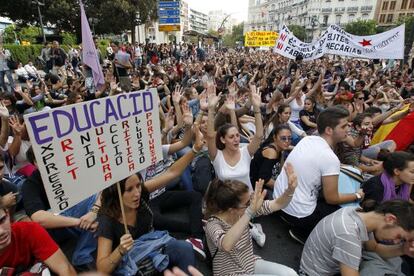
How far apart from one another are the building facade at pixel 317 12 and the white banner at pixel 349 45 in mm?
49271

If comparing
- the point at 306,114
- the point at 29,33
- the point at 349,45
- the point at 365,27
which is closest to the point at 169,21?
the point at 349,45

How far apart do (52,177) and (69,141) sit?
230 mm

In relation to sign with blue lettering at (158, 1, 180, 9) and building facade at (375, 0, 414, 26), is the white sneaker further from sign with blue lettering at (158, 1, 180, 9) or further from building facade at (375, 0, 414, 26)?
building facade at (375, 0, 414, 26)

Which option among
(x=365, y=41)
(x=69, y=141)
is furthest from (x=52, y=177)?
(x=365, y=41)

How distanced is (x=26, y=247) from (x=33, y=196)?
80 centimetres

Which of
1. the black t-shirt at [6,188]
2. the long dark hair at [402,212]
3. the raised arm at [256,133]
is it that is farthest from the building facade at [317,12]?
the black t-shirt at [6,188]

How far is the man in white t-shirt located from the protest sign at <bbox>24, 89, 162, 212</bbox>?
5.06ft

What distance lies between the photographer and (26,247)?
1.89 meters

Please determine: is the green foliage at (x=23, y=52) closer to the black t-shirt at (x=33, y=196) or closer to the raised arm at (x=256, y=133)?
the black t-shirt at (x=33, y=196)

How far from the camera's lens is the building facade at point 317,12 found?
7156 cm

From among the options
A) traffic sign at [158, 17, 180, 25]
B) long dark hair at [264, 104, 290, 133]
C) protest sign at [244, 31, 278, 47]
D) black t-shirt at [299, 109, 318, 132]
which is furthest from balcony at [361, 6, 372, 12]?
long dark hair at [264, 104, 290, 133]

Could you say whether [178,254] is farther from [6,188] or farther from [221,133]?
[6,188]

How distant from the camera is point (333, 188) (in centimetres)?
277

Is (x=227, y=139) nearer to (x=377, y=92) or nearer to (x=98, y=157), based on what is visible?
(x=98, y=157)
